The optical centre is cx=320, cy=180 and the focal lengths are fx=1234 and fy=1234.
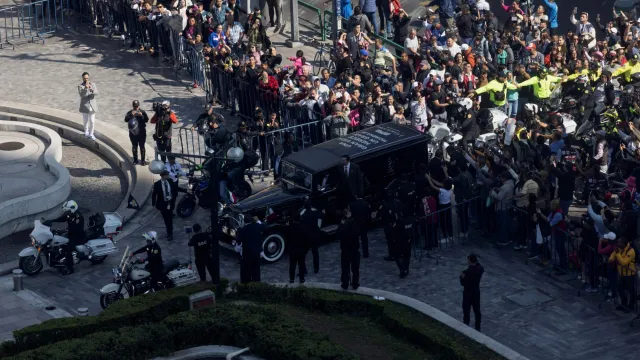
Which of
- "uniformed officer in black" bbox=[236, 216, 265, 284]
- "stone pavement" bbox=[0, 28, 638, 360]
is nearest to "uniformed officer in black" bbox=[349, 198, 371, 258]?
"stone pavement" bbox=[0, 28, 638, 360]

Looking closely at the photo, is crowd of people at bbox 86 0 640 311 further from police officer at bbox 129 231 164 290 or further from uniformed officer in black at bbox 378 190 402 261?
police officer at bbox 129 231 164 290

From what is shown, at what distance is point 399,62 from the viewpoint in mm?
32156

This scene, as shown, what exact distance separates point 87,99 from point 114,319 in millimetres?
11288

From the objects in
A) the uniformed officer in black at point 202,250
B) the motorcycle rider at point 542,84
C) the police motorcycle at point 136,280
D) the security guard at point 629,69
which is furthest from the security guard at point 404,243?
the security guard at point 629,69

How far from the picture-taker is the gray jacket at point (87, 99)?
100ft

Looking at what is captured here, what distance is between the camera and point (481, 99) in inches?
1198

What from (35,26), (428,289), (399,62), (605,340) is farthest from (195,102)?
(605,340)

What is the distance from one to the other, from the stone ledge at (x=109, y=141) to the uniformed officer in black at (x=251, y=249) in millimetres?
4871

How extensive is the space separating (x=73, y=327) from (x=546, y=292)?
8801 millimetres

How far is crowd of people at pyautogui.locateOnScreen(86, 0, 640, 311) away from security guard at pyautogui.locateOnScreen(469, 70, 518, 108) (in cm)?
3

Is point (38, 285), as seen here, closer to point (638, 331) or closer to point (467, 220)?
point (467, 220)

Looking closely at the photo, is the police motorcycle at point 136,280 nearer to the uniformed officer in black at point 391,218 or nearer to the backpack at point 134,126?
the uniformed officer in black at point 391,218

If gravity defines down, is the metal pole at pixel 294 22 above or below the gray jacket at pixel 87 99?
above

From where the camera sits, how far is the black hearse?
81.0 ft
